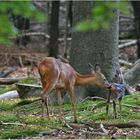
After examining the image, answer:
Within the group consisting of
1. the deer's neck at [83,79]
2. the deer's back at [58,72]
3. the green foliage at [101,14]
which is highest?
the green foliage at [101,14]

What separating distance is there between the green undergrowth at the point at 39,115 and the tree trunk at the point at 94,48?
799 millimetres

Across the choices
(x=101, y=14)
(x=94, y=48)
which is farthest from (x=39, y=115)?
(x=101, y=14)

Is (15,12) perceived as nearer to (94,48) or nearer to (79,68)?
(94,48)

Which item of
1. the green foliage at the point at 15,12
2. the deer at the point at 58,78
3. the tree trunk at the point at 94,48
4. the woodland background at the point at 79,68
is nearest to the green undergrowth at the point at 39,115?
the woodland background at the point at 79,68

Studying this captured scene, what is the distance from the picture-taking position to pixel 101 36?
13047 millimetres

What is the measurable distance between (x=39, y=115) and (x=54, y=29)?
12121mm

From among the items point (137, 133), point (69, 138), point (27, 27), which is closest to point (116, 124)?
point (137, 133)

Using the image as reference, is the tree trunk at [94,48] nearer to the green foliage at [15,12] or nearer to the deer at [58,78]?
the deer at [58,78]

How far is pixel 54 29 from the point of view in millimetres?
23062

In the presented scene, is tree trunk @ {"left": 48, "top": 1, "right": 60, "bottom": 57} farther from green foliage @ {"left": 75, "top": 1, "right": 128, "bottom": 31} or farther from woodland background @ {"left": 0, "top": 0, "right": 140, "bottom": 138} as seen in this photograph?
green foliage @ {"left": 75, "top": 1, "right": 128, "bottom": 31}

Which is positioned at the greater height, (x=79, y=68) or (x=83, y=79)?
(x=83, y=79)

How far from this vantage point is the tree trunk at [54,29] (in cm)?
2284

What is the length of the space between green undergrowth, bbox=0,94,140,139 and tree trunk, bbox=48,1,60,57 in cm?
926

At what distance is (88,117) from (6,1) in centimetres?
636
